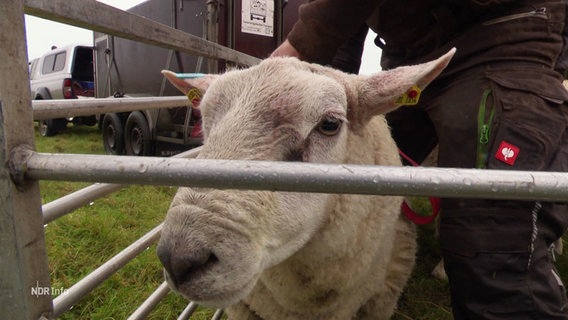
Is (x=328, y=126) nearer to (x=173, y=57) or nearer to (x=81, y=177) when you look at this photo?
(x=81, y=177)

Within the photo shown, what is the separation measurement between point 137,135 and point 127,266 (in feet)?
16.0

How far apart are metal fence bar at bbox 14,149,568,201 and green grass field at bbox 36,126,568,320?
1.99 m

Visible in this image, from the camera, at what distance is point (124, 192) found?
477 cm

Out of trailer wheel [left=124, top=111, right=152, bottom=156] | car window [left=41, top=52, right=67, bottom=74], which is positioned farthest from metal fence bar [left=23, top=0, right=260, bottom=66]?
car window [left=41, top=52, right=67, bottom=74]

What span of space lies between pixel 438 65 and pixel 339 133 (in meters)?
0.45

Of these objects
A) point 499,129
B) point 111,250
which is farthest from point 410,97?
point 111,250

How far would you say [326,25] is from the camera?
1949 mm

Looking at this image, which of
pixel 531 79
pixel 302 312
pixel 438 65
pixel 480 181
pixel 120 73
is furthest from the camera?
pixel 120 73

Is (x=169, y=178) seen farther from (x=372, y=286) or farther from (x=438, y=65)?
(x=372, y=286)

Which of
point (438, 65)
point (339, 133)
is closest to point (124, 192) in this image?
point (339, 133)

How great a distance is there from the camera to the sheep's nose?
3.25 ft

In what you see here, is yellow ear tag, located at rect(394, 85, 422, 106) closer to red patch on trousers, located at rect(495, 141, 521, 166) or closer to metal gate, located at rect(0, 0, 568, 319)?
red patch on trousers, located at rect(495, 141, 521, 166)

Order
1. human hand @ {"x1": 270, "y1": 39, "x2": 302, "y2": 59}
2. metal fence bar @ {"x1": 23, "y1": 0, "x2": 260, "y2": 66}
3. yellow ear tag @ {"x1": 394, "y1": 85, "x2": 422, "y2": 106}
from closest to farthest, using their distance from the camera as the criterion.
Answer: metal fence bar @ {"x1": 23, "y1": 0, "x2": 260, "y2": 66} → yellow ear tag @ {"x1": 394, "y1": 85, "x2": 422, "y2": 106} → human hand @ {"x1": 270, "y1": 39, "x2": 302, "y2": 59}

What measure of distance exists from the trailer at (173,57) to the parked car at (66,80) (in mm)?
3370
